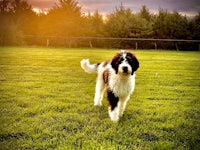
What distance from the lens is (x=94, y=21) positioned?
150 inches

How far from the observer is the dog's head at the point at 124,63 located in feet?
10.3

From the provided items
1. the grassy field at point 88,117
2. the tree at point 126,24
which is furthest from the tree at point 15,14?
the grassy field at point 88,117

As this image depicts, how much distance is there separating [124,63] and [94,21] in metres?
0.89

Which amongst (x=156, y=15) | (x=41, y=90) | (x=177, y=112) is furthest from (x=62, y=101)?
(x=156, y=15)

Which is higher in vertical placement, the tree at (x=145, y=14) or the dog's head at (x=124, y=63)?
the tree at (x=145, y=14)

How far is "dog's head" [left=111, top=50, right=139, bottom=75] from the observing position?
3.13 m

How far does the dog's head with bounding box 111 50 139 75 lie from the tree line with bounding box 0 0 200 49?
0.66ft

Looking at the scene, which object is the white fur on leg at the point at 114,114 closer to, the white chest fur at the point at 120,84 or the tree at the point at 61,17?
the white chest fur at the point at 120,84

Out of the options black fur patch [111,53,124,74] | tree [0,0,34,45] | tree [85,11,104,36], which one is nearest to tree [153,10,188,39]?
black fur patch [111,53,124,74]

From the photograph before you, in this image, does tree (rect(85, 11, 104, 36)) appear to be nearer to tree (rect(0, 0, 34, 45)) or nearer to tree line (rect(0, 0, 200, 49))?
tree line (rect(0, 0, 200, 49))

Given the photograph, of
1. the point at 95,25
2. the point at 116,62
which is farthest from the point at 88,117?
the point at 95,25

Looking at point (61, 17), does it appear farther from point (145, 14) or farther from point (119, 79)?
point (119, 79)

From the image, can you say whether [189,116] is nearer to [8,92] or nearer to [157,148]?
[157,148]

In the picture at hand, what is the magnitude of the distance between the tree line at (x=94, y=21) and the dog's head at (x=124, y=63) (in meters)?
0.20
